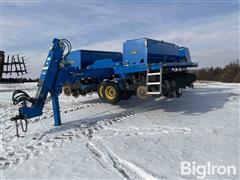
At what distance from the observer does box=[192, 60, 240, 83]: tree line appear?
2931cm

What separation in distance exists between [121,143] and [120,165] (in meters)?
1.14

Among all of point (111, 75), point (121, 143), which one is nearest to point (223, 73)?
point (111, 75)

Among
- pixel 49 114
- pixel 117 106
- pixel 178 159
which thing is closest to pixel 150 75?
pixel 117 106

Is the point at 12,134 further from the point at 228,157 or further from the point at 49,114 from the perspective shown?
the point at 228,157

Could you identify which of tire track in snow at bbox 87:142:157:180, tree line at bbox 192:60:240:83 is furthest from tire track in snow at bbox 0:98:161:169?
tree line at bbox 192:60:240:83

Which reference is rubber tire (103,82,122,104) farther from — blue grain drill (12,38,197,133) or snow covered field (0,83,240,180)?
snow covered field (0,83,240,180)

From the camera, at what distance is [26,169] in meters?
4.42

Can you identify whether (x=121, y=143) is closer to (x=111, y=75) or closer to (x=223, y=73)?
(x=111, y=75)

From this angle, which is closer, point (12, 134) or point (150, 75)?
point (12, 134)

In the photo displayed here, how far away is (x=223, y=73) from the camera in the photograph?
30.9 meters

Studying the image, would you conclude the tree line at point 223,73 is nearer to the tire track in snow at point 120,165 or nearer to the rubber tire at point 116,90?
the rubber tire at point 116,90

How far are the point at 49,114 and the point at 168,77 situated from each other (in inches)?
148

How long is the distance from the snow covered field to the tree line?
21.4m

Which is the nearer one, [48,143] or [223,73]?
[48,143]
